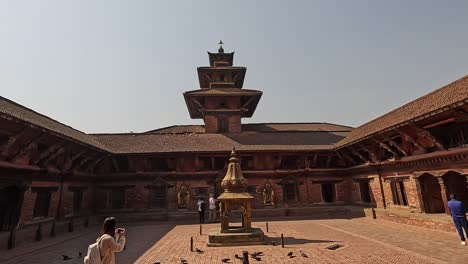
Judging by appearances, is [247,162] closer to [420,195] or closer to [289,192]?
[289,192]

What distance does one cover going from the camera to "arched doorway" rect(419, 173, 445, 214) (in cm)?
1324

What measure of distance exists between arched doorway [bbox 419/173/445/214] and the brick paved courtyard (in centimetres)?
180

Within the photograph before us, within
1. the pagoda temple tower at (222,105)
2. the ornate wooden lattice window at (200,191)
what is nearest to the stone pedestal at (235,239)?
the ornate wooden lattice window at (200,191)

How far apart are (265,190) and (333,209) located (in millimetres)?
5122

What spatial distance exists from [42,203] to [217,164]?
11057 mm

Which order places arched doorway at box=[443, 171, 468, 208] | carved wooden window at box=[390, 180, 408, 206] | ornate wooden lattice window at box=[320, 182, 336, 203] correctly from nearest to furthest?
1. arched doorway at box=[443, 171, 468, 208]
2. carved wooden window at box=[390, 180, 408, 206]
3. ornate wooden lattice window at box=[320, 182, 336, 203]

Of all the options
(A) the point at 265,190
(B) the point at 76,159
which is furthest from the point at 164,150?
(A) the point at 265,190

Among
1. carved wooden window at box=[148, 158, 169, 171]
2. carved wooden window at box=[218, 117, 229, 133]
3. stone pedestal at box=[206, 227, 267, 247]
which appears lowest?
stone pedestal at box=[206, 227, 267, 247]

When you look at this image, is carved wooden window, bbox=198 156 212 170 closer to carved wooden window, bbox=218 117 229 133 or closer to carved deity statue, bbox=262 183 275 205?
carved deity statue, bbox=262 183 275 205

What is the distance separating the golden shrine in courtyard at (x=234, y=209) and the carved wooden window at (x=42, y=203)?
9.44 metres

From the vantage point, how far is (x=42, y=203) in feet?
44.5

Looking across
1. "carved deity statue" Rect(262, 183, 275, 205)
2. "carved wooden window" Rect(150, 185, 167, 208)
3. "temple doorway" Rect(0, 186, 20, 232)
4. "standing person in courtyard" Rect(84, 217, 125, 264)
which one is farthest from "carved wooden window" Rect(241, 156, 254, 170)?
"standing person in courtyard" Rect(84, 217, 125, 264)

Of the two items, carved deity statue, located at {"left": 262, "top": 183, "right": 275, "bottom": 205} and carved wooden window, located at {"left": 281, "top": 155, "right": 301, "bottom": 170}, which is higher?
carved wooden window, located at {"left": 281, "top": 155, "right": 301, "bottom": 170}

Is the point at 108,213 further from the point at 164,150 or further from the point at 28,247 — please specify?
the point at 28,247
